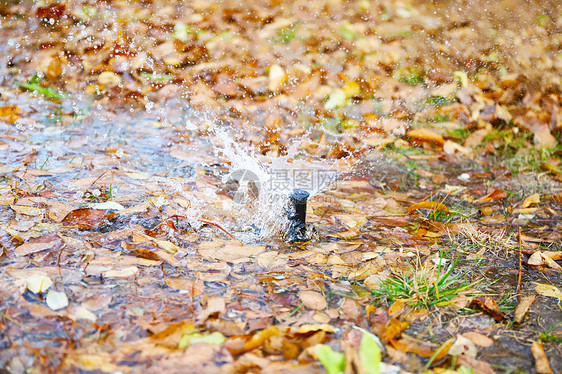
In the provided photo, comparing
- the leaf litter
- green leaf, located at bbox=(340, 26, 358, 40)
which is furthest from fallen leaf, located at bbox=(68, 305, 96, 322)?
green leaf, located at bbox=(340, 26, 358, 40)

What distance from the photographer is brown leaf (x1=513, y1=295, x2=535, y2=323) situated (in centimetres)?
147

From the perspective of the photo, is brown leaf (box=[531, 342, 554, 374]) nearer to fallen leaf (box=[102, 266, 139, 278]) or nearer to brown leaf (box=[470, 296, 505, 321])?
brown leaf (box=[470, 296, 505, 321])

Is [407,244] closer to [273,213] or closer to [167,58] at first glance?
[273,213]

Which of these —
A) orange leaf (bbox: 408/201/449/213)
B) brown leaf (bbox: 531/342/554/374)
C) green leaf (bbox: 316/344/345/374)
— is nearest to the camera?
green leaf (bbox: 316/344/345/374)

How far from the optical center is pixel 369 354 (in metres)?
1.19

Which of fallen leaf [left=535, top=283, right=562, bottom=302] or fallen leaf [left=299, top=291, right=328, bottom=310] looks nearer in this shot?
fallen leaf [left=299, top=291, right=328, bottom=310]

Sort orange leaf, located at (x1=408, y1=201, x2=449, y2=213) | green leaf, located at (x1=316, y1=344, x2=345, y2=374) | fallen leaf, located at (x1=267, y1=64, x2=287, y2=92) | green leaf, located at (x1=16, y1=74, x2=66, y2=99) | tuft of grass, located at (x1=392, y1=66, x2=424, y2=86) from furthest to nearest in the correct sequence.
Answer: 1. tuft of grass, located at (x1=392, y1=66, x2=424, y2=86)
2. fallen leaf, located at (x1=267, y1=64, x2=287, y2=92)
3. green leaf, located at (x1=16, y1=74, x2=66, y2=99)
4. orange leaf, located at (x1=408, y1=201, x2=449, y2=213)
5. green leaf, located at (x1=316, y1=344, x2=345, y2=374)

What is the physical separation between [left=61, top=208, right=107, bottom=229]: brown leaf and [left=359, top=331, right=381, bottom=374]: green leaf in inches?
48.3

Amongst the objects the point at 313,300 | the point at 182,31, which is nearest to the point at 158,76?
the point at 182,31

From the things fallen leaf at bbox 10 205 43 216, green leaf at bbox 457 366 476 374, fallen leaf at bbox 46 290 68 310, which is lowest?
green leaf at bbox 457 366 476 374

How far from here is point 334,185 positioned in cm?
257

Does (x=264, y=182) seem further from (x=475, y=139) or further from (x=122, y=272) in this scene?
(x=475, y=139)

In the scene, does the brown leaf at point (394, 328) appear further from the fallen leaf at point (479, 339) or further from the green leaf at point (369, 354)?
the fallen leaf at point (479, 339)

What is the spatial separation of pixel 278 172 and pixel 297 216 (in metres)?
0.84
